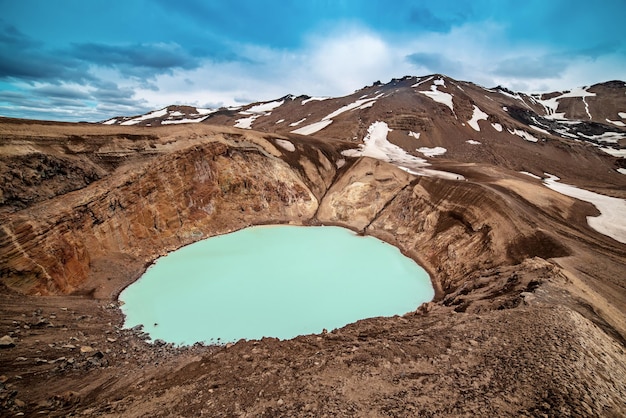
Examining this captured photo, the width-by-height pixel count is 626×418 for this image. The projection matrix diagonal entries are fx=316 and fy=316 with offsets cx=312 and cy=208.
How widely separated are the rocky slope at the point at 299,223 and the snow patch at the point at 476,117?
121ft

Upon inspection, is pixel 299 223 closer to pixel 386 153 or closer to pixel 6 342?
pixel 386 153

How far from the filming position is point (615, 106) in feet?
360

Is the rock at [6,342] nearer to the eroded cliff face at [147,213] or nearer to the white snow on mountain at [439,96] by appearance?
the eroded cliff face at [147,213]

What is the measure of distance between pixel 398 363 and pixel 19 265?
1975cm

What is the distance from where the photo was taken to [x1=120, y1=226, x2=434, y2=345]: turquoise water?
16203mm

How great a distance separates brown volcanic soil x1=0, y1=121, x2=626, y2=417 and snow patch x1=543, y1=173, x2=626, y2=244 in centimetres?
97

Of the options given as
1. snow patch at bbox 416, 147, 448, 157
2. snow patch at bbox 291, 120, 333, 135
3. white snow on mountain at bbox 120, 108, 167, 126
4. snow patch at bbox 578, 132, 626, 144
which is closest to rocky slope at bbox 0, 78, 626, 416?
snow patch at bbox 416, 147, 448, 157

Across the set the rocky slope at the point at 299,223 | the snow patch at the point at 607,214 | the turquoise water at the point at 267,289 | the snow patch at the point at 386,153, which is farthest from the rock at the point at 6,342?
the snow patch at the point at 386,153

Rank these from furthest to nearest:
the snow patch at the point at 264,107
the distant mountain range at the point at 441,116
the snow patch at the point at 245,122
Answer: the snow patch at the point at 264,107 → the snow patch at the point at 245,122 → the distant mountain range at the point at 441,116

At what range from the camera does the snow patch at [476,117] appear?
70.4m

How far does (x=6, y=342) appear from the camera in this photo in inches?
444

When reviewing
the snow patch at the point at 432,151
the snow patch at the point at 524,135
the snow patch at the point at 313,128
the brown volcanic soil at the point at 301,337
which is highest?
the snow patch at the point at 524,135

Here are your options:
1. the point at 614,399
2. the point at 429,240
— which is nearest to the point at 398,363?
the point at 614,399

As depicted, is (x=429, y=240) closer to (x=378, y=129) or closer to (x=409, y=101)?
(x=378, y=129)
